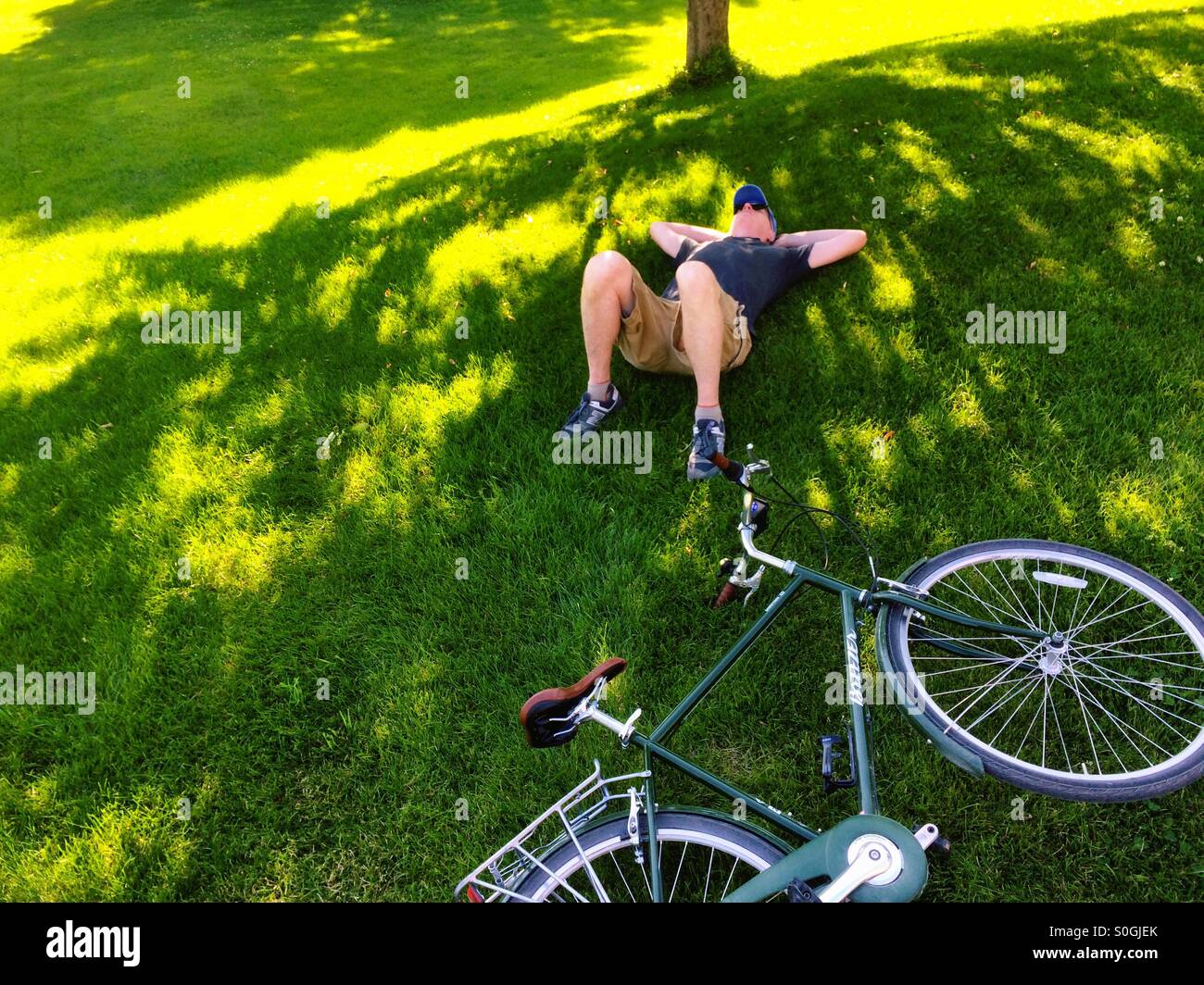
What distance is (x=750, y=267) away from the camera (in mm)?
4691

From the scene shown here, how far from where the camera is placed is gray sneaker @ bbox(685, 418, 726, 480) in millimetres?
3988

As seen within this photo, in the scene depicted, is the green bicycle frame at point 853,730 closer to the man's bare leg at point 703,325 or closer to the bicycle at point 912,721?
the bicycle at point 912,721

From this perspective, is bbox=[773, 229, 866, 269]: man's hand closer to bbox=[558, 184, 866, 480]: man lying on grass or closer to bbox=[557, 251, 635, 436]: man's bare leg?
bbox=[558, 184, 866, 480]: man lying on grass

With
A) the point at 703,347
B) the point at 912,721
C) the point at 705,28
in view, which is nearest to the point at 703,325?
the point at 703,347

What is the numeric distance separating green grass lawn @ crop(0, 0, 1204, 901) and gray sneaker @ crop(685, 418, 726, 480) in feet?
0.39

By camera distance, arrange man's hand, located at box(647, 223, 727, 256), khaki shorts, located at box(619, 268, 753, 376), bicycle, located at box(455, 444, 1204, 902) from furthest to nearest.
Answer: man's hand, located at box(647, 223, 727, 256)
khaki shorts, located at box(619, 268, 753, 376)
bicycle, located at box(455, 444, 1204, 902)

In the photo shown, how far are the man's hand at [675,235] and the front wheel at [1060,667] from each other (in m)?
2.88

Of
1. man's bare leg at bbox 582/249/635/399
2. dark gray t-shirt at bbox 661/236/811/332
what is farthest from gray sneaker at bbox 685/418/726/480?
dark gray t-shirt at bbox 661/236/811/332

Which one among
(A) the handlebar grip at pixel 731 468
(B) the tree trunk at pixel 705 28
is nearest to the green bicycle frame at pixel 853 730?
(A) the handlebar grip at pixel 731 468

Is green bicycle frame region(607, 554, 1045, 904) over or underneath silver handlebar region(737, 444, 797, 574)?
underneath

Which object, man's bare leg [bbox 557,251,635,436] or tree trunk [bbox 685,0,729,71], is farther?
tree trunk [bbox 685,0,729,71]

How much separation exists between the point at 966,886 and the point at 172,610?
3704 millimetres

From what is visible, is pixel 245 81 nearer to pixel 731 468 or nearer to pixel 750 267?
pixel 750 267

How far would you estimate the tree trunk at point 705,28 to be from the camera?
845 cm
